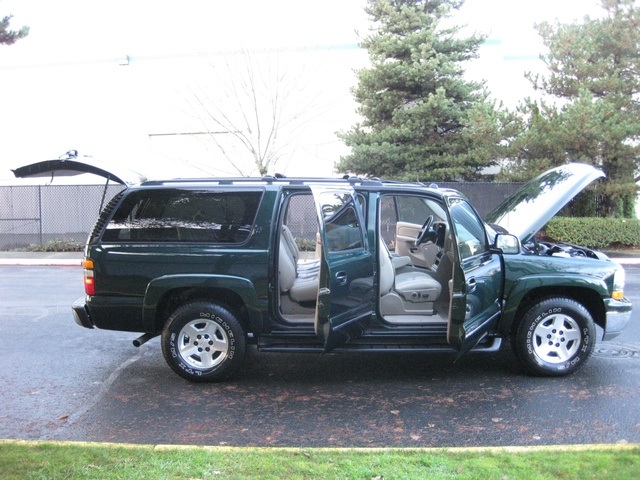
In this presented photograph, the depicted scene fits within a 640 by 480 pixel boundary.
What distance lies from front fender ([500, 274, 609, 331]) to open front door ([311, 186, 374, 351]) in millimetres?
1337

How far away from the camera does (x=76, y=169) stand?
238 inches

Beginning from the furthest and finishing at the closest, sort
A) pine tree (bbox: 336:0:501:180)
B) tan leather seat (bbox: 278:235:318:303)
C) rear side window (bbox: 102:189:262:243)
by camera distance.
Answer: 1. pine tree (bbox: 336:0:501:180)
2. tan leather seat (bbox: 278:235:318:303)
3. rear side window (bbox: 102:189:262:243)

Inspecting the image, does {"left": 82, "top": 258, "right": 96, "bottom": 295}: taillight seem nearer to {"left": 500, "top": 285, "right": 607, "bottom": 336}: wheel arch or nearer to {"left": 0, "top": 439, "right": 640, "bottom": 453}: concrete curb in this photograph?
{"left": 0, "top": 439, "right": 640, "bottom": 453}: concrete curb

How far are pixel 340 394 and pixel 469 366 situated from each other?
1.62 metres

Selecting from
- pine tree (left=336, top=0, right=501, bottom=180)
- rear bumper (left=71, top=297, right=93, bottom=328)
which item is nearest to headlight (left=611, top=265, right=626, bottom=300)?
rear bumper (left=71, top=297, right=93, bottom=328)

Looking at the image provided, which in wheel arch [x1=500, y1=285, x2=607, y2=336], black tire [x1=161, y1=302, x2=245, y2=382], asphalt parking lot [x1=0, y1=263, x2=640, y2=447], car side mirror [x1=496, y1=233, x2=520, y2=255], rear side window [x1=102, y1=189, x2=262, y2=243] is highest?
rear side window [x1=102, y1=189, x2=262, y2=243]

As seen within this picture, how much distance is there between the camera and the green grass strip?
12.2 ft

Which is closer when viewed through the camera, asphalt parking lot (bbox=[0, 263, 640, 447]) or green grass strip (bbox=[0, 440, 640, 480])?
green grass strip (bbox=[0, 440, 640, 480])

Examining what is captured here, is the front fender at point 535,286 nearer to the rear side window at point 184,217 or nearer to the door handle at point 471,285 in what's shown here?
the door handle at point 471,285

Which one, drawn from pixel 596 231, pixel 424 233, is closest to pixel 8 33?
pixel 424 233

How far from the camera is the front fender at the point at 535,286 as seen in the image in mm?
5848

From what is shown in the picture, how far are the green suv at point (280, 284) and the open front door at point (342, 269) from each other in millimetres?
15

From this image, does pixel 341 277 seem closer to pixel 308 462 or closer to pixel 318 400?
pixel 318 400

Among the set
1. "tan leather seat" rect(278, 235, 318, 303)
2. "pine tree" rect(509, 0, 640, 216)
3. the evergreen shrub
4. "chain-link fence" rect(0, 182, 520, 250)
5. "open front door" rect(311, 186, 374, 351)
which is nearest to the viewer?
"open front door" rect(311, 186, 374, 351)
